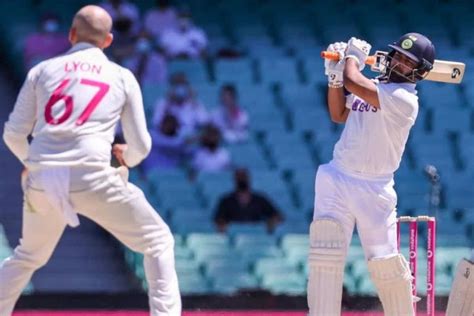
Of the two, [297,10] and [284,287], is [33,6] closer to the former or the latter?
[297,10]

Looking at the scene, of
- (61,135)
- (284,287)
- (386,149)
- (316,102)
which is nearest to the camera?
(61,135)

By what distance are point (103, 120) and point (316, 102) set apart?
579 centimetres

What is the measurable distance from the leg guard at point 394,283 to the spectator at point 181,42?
547cm

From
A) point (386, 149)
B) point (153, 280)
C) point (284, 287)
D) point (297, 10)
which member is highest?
point (297, 10)

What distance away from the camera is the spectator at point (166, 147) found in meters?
10.8

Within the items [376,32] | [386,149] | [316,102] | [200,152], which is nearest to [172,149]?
[200,152]

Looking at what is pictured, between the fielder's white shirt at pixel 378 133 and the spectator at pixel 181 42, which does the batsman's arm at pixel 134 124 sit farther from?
the spectator at pixel 181 42

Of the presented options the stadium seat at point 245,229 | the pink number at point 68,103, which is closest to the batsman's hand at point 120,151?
the pink number at point 68,103

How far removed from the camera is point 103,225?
223 inches

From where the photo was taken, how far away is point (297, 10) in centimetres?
1196

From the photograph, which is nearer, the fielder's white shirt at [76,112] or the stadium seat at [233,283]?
the fielder's white shirt at [76,112]

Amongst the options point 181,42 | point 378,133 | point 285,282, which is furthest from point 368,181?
point 181,42

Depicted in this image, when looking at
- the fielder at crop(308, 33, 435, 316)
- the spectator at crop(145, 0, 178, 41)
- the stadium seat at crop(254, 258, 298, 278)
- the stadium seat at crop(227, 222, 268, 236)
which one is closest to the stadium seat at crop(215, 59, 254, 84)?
the spectator at crop(145, 0, 178, 41)

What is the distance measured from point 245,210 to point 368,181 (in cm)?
407
